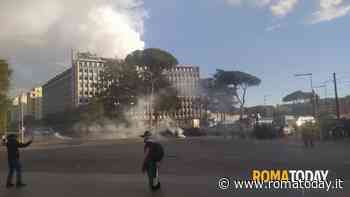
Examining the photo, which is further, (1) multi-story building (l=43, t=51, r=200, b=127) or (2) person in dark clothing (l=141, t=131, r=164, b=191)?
(1) multi-story building (l=43, t=51, r=200, b=127)

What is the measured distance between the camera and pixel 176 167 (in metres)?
16.7

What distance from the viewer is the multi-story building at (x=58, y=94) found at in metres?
77.4

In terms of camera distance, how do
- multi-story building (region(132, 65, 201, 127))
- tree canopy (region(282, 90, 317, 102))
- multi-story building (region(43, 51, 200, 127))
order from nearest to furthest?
multi-story building (region(132, 65, 201, 127))
multi-story building (region(43, 51, 200, 127))
tree canopy (region(282, 90, 317, 102))

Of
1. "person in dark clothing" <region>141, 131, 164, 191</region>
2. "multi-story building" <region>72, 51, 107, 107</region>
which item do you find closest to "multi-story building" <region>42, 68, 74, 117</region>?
"multi-story building" <region>72, 51, 107, 107</region>

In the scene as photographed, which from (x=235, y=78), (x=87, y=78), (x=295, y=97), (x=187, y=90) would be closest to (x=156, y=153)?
(x=187, y=90)

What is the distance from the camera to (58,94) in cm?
8938

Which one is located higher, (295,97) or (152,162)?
(295,97)

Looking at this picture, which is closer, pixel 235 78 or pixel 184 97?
pixel 184 97

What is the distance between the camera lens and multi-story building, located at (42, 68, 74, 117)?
77438mm

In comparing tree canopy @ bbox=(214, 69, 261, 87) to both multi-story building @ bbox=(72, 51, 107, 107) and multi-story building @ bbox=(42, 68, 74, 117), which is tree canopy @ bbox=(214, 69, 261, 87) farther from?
multi-story building @ bbox=(42, 68, 74, 117)

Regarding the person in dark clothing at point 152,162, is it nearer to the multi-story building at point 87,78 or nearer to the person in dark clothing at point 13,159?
the person in dark clothing at point 13,159

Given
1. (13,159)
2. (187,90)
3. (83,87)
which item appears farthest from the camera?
(83,87)

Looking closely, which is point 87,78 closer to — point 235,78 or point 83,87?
point 83,87

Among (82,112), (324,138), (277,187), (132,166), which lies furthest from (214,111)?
(277,187)
